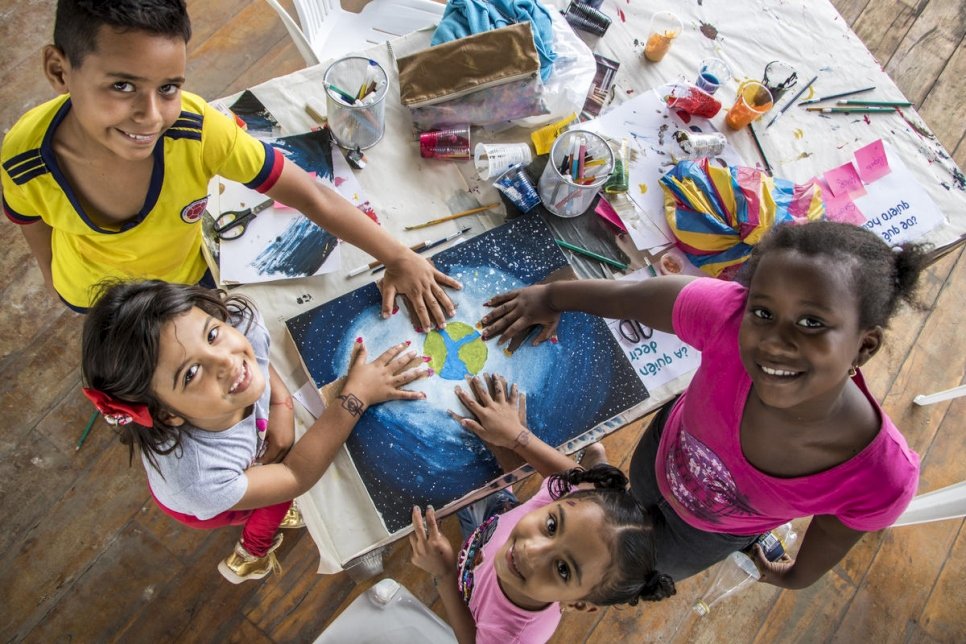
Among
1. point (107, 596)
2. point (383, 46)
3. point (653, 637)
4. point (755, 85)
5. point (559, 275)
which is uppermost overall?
point (755, 85)

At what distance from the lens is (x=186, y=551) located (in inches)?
65.9

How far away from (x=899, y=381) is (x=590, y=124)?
144 cm

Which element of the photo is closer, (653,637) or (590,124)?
(590,124)

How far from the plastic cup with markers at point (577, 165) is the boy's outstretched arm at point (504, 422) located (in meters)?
0.40

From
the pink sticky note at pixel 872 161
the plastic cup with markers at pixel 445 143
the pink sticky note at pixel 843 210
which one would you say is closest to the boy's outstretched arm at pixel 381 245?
the plastic cup with markers at pixel 445 143

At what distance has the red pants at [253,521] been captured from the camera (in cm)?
119

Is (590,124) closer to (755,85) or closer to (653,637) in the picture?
(755,85)

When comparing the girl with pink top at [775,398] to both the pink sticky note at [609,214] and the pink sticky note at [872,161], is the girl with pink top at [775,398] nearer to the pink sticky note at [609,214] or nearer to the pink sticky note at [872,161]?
the pink sticky note at [609,214]

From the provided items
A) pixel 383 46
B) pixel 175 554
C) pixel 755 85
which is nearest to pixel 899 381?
pixel 755 85

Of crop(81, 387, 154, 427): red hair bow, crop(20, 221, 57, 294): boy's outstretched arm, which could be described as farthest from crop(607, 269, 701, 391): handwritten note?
crop(20, 221, 57, 294): boy's outstretched arm

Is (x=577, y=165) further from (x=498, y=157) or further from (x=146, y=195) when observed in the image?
(x=146, y=195)

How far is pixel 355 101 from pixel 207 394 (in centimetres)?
63

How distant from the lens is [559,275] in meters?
1.25

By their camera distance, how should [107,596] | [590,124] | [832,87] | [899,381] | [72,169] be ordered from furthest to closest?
1. [899,381]
2. [107,596]
3. [832,87]
4. [590,124]
5. [72,169]
